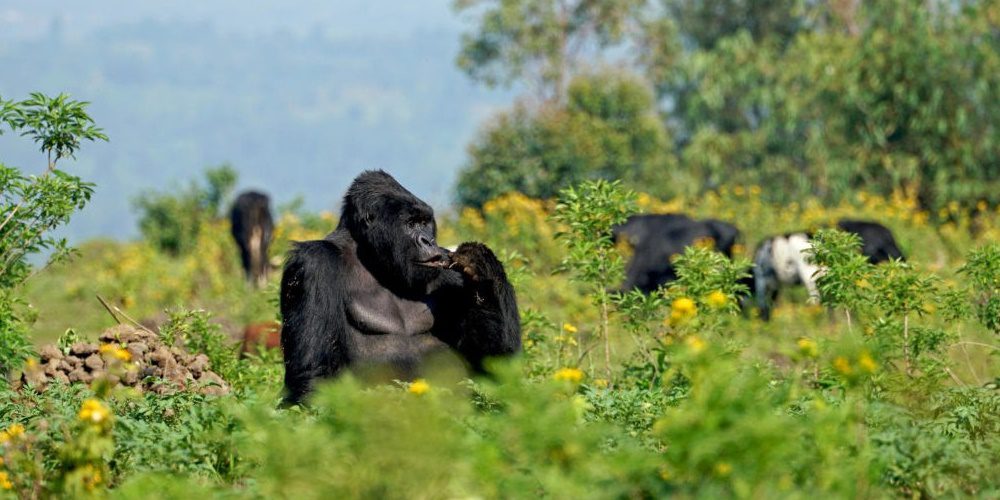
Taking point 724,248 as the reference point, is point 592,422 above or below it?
below

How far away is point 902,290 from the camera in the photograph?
603 cm

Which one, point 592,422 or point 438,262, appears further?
point 438,262

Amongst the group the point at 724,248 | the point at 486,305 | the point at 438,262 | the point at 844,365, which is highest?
the point at 724,248

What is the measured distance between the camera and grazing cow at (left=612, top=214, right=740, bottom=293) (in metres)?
13.0

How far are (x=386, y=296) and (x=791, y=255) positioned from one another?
23.8 ft

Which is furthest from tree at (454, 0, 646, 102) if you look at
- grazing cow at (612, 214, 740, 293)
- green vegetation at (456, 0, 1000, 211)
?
grazing cow at (612, 214, 740, 293)

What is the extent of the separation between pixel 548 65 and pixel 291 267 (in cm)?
2342

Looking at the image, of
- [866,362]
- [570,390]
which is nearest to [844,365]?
[866,362]

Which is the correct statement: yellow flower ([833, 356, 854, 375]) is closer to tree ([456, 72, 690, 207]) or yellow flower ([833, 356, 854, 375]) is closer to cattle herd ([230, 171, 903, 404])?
cattle herd ([230, 171, 903, 404])

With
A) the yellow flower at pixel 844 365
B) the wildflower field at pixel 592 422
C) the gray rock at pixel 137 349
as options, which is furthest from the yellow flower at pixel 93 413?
the gray rock at pixel 137 349

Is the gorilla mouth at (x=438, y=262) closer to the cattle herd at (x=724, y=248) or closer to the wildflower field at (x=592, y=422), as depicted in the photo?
the wildflower field at (x=592, y=422)

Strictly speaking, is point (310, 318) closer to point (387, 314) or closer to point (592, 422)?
point (387, 314)

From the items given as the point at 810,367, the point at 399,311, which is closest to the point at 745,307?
the point at 810,367

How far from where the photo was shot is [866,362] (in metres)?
3.40
